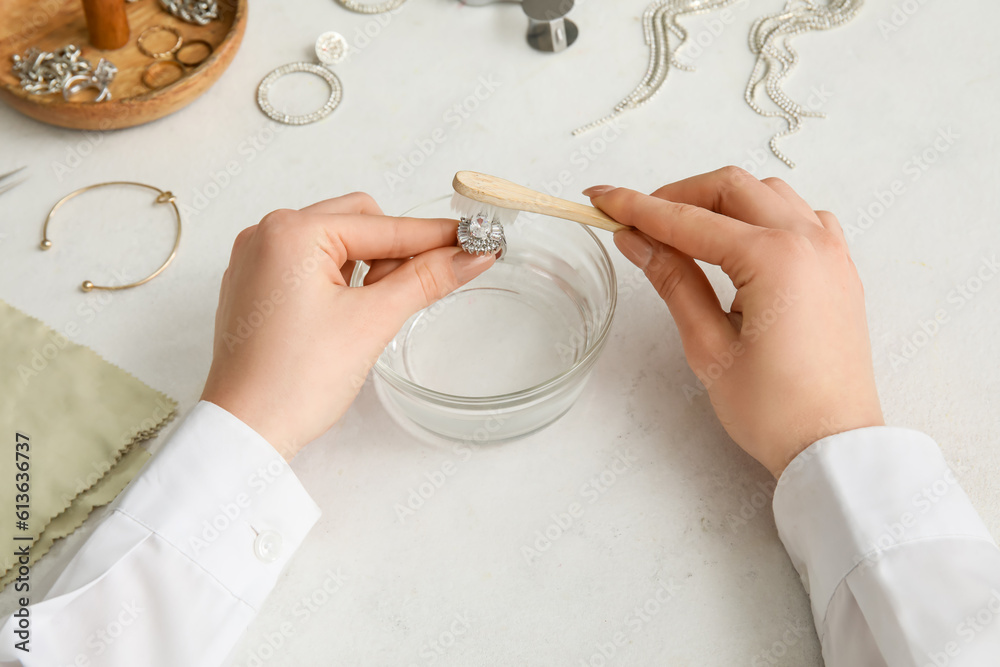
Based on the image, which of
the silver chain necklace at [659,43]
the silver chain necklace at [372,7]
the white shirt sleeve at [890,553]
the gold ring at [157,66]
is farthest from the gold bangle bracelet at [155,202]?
the white shirt sleeve at [890,553]

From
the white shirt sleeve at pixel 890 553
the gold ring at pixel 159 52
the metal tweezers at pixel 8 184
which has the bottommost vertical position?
the white shirt sleeve at pixel 890 553

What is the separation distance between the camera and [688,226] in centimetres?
75

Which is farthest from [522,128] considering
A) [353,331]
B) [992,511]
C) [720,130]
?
[992,511]

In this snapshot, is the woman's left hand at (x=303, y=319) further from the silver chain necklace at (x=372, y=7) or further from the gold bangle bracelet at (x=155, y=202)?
the silver chain necklace at (x=372, y=7)

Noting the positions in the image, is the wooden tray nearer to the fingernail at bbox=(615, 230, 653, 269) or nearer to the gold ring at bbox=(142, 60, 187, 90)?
the gold ring at bbox=(142, 60, 187, 90)

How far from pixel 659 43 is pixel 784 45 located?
183 mm

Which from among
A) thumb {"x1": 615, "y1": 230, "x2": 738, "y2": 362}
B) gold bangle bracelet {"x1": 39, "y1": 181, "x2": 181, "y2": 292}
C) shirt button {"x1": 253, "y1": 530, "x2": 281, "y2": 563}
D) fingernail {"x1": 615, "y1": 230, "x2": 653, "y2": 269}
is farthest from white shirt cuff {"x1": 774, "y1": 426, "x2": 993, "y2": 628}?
gold bangle bracelet {"x1": 39, "y1": 181, "x2": 181, "y2": 292}

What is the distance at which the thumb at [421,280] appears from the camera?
28.6 inches

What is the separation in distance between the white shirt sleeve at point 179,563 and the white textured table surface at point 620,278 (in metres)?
0.07

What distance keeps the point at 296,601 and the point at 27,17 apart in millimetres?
969

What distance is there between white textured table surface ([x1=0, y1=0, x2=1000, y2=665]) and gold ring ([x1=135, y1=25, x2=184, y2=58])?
0.08m

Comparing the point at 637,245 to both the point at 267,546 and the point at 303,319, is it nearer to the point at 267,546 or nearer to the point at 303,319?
the point at 303,319

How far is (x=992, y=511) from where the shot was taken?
2.50ft

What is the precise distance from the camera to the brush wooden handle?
0.76m
